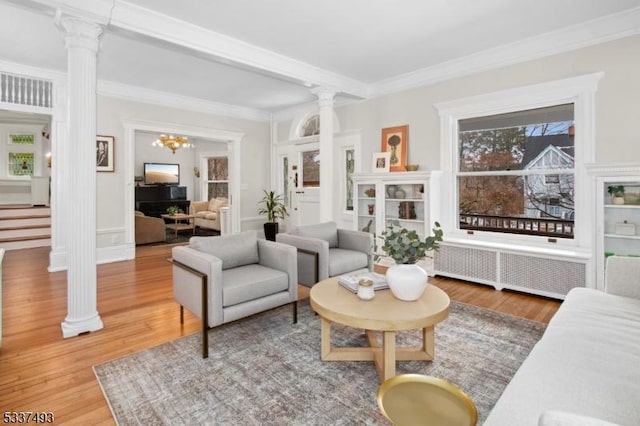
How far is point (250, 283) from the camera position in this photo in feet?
8.88

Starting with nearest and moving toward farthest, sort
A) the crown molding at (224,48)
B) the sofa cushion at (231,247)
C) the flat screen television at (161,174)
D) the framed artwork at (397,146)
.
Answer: the sofa cushion at (231,247), the crown molding at (224,48), the framed artwork at (397,146), the flat screen television at (161,174)

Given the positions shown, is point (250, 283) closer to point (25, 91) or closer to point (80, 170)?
point (80, 170)

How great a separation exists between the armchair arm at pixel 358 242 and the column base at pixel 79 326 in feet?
8.31

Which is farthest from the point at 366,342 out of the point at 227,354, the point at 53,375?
Result: the point at 53,375

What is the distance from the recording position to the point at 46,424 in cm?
179

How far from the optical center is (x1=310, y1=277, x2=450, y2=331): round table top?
198cm

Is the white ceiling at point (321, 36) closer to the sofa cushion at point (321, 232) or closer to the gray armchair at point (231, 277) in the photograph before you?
the sofa cushion at point (321, 232)

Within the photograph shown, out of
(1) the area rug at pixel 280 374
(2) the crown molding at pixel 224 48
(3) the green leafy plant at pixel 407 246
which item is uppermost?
(2) the crown molding at pixel 224 48

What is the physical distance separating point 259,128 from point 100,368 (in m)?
5.74

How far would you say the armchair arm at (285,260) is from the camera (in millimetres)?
3002

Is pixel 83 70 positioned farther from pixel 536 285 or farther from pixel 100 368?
pixel 536 285

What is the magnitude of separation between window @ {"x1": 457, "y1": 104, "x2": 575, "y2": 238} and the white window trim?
0.33 feet

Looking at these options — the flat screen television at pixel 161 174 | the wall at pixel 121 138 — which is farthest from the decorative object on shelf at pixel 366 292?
the flat screen television at pixel 161 174

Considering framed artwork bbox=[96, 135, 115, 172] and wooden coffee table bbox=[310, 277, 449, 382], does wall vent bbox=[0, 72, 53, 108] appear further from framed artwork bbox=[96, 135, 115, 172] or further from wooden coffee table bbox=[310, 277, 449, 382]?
wooden coffee table bbox=[310, 277, 449, 382]
